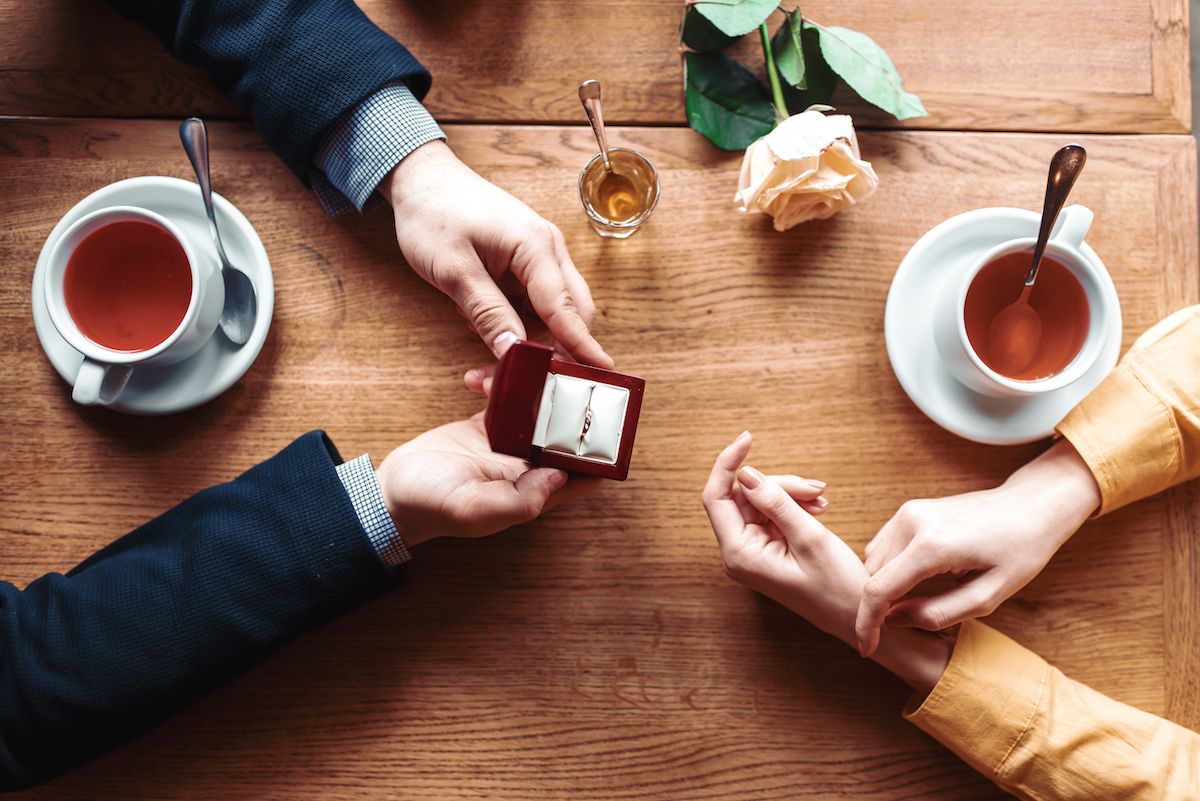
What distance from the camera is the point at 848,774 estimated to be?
1023mm

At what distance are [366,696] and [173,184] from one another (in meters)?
0.70

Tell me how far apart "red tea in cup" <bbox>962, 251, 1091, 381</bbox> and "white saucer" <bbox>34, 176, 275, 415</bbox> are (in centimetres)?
87

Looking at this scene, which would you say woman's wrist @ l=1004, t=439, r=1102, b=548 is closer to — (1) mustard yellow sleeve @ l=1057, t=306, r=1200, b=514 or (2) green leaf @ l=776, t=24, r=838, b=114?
(1) mustard yellow sleeve @ l=1057, t=306, r=1200, b=514

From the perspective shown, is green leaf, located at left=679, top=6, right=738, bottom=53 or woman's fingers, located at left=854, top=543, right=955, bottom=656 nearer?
woman's fingers, located at left=854, top=543, right=955, bottom=656

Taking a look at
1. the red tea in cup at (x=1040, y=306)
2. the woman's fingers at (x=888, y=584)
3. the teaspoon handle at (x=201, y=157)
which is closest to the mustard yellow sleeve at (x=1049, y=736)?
the woman's fingers at (x=888, y=584)

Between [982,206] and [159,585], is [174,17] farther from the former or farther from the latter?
[982,206]

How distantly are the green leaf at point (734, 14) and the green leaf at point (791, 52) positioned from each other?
0.05m

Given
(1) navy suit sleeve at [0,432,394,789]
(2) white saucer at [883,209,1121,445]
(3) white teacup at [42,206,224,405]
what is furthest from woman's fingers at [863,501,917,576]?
(3) white teacup at [42,206,224,405]

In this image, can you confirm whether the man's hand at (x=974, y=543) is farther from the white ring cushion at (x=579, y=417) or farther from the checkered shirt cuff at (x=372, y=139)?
the checkered shirt cuff at (x=372, y=139)

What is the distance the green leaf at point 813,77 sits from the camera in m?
1.05

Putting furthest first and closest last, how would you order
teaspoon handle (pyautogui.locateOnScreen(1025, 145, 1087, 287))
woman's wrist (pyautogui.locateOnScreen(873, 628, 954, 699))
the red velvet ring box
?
woman's wrist (pyautogui.locateOnScreen(873, 628, 954, 699)) → teaspoon handle (pyautogui.locateOnScreen(1025, 145, 1087, 287)) → the red velvet ring box

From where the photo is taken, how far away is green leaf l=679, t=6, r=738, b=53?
40.4 inches

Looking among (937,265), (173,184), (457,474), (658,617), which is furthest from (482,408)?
(937,265)

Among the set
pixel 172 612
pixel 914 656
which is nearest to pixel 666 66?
pixel 914 656
